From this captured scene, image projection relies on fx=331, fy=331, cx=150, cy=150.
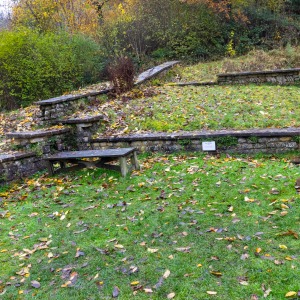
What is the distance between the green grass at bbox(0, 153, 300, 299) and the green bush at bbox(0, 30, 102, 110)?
16.2ft

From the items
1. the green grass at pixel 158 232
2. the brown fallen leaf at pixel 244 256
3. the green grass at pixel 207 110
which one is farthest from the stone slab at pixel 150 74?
the brown fallen leaf at pixel 244 256

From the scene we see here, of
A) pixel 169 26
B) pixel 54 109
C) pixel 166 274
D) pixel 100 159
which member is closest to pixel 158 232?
pixel 166 274

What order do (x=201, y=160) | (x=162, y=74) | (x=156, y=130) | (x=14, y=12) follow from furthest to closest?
1. (x=14, y=12)
2. (x=162, y=74)
3. (x=156, y=130)
4. (x=201, y=160)

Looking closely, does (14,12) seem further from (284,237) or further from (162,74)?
(284,237)

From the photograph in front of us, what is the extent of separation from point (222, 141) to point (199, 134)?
0.47 meters

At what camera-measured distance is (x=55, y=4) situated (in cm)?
1535

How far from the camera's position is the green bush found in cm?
983

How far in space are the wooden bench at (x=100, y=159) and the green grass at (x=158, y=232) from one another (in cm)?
18

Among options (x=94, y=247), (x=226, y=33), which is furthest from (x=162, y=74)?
Result: (x=94, y=247)

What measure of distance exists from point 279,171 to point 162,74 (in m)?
7.58

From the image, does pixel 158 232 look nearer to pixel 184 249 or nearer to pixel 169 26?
pixel 184 249

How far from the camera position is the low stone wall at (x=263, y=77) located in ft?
34.5

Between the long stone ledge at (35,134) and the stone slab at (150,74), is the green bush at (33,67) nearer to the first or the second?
the stone slab at (150,74)

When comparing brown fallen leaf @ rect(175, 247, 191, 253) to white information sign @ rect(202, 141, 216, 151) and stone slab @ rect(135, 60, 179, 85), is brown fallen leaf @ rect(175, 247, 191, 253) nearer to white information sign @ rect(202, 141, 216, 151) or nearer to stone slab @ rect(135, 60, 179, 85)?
white information sign @ rect(202, 141, 216, 151)
